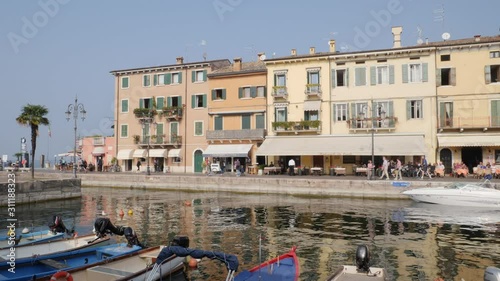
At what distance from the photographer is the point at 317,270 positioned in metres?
11.8

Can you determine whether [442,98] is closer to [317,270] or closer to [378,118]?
[378,118]

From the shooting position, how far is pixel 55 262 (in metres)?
Result: 10.5

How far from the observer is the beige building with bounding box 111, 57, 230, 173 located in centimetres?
4566

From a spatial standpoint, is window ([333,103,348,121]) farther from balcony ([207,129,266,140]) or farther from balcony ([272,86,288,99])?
balcony ([207,129,266,140])

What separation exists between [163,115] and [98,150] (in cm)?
1169

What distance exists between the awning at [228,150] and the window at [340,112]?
940 cm

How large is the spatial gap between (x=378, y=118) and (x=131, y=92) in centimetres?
2946

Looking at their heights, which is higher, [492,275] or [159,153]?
[159,153]

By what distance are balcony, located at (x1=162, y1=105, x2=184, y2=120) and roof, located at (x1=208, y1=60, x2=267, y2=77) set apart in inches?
210

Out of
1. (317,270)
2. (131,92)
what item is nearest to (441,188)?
(317,270)

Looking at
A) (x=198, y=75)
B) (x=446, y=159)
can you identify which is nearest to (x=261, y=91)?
(x=198, y=75)

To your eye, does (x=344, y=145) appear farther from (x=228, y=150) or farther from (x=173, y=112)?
(x=173, y=112)

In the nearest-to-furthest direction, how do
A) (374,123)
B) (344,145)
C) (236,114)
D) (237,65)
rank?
1. (344,145)
2. (374,123)
3. (236,114)
4. (237,65)

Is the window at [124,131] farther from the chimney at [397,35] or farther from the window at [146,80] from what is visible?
the chimney at [397,35]
